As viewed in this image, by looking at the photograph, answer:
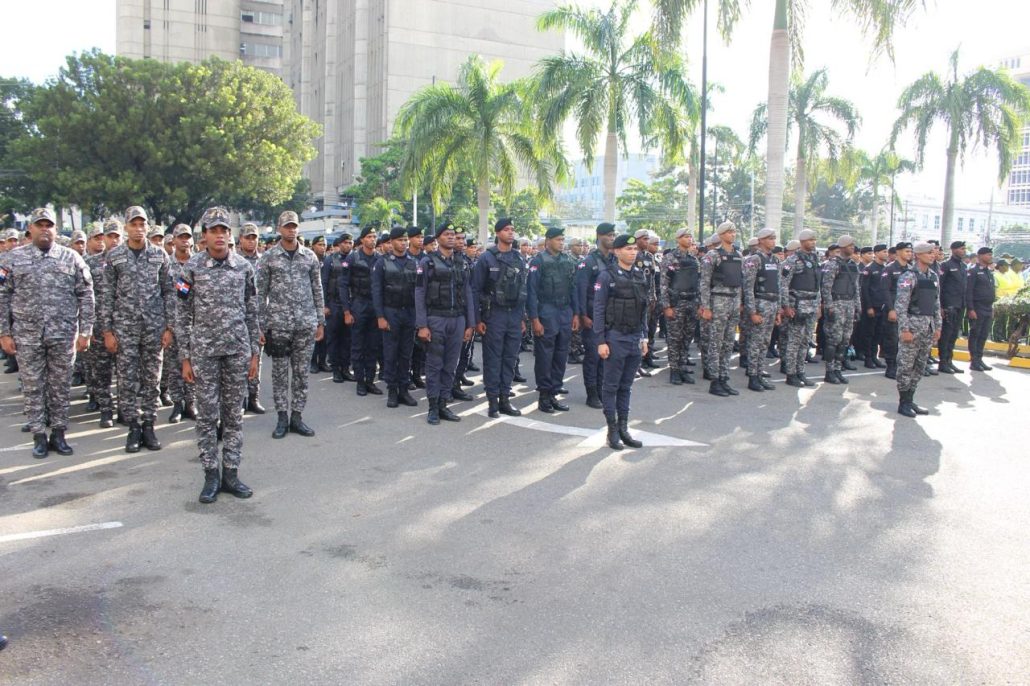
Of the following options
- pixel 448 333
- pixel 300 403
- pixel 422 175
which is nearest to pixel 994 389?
pixel 448 333

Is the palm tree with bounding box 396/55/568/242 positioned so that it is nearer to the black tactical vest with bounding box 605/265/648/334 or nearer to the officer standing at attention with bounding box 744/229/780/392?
the officer standing at attention with bounding box 744/229/780/392

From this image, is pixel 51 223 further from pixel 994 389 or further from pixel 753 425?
pixel 994 389

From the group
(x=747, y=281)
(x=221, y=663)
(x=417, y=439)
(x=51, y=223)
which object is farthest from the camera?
(x=747, y=281)

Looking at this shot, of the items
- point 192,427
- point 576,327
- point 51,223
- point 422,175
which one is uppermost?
point 422,175

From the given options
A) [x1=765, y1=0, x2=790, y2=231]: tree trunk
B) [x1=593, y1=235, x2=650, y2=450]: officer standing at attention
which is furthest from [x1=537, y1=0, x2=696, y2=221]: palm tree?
[x1=593, y1=235, x2=650, y2=450]: officer standing at attention

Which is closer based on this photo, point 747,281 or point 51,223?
point 51,223

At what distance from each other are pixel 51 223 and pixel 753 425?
23.4 ft

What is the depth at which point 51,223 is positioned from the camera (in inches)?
282

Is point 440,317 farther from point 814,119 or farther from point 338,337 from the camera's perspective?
point 814,119

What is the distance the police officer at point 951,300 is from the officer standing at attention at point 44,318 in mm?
12199

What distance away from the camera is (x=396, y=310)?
9.97m

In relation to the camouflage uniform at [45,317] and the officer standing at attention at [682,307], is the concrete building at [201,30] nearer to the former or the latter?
the officer standing at attention at [682,307]

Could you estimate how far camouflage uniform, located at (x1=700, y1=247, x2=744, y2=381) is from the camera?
35.1ft

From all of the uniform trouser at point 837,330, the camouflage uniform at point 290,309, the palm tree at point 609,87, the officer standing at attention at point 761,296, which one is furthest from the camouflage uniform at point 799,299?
the palm tree at point 609,87
